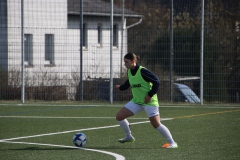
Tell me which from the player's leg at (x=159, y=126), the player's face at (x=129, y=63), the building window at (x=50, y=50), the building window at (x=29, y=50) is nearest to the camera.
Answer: the player's leg at (x=159, y=126)

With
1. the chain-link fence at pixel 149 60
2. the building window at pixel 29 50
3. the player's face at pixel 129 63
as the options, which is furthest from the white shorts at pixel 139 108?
the building window at pixel 29 50

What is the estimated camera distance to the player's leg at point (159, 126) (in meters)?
9.79

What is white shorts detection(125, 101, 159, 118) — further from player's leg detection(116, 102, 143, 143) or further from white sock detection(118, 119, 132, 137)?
white sock detection(118, 119, 132, 137)

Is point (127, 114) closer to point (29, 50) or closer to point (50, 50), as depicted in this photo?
point (50, 50)

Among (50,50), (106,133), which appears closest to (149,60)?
(50,50)

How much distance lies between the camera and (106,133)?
12.0 m

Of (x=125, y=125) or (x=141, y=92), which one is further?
(x=125, y=125)

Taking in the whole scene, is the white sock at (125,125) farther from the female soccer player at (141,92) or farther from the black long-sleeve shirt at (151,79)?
the black long-sleeve shirt at (151,79)

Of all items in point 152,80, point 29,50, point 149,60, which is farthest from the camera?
point 29,50

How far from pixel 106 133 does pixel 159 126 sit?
232 centimetres

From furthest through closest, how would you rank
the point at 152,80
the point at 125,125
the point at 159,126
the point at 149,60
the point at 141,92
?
the point at 149,60 → the point at 125,125 → the point at 141,92 → the point at 152,80 → the point at 159,126

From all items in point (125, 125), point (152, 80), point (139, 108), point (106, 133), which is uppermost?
point (152, 80)

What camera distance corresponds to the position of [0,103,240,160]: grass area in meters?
9.20

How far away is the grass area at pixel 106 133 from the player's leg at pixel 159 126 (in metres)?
0.19
